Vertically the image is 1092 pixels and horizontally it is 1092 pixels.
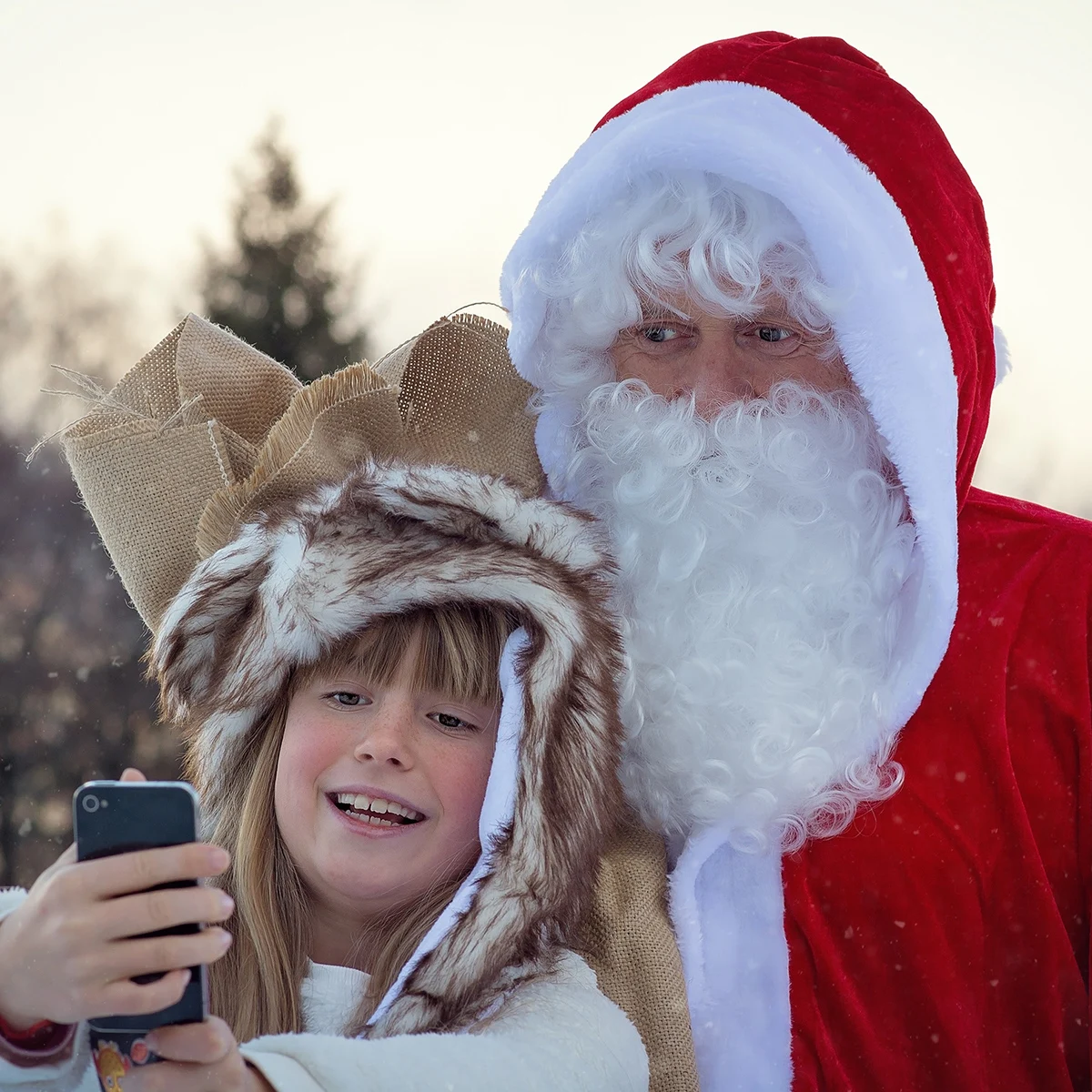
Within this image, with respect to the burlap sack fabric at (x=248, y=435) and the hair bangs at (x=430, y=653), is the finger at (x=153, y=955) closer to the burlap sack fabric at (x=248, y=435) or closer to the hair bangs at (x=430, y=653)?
the hair bangs at (x=430, y=653)

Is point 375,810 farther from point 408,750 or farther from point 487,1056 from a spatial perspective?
point 487,1056

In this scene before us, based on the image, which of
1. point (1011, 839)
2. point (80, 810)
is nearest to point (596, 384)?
point (1011, 839)

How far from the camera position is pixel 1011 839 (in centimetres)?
229

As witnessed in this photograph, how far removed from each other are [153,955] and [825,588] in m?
1.48

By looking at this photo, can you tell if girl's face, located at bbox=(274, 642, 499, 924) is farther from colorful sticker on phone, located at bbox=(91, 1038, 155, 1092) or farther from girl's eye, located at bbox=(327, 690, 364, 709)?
colorful sticker on phone, located at bbox=(91, 1038, 155, 1092)

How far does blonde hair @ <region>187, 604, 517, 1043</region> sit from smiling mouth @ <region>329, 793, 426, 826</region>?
14cm

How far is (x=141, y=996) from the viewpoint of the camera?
1.51 metres

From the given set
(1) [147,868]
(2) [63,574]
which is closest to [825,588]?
(1) [147,868]

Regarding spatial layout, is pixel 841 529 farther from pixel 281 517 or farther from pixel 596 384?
pixel 281 517

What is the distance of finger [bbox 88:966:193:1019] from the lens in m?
1.51

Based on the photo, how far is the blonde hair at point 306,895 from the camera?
228 centimetres

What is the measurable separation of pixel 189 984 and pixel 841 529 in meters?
1.55

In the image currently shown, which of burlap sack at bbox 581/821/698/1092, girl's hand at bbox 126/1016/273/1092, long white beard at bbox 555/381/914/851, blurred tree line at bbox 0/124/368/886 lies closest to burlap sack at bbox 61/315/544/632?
long white beard at bbox 555/381/914/851

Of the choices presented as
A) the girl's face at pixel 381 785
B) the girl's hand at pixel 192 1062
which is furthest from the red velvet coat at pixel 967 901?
the girl's hand at pixel 192 1062
